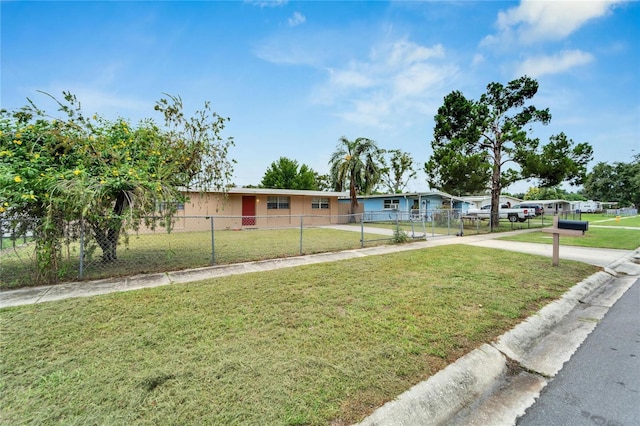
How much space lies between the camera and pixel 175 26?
9008mm

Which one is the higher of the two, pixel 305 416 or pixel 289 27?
pixel 289 27

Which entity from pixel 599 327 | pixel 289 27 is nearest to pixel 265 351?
pixel 599 327

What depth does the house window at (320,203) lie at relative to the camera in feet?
73.7

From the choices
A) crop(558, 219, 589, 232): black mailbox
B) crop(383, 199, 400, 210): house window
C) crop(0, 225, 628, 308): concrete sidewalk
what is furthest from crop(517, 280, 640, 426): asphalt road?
crop(383, 199, 400, 210): house window

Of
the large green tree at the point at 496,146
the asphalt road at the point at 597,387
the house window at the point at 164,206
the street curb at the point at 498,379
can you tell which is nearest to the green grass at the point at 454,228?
the large green tree at the point at 496,146

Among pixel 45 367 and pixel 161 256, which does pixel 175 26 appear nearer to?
pixel 161 256

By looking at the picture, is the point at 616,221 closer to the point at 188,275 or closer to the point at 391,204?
the point at 391,204

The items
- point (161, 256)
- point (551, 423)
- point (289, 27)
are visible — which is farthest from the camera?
point (289, 27)

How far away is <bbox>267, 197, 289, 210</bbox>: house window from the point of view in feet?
65.5

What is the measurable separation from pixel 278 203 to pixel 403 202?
42.2 ft

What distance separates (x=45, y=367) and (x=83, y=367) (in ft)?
1.10

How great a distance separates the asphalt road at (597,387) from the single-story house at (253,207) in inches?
544

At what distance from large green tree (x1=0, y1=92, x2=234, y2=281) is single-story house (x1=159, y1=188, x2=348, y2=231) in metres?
9.92

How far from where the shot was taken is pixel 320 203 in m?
23.0
